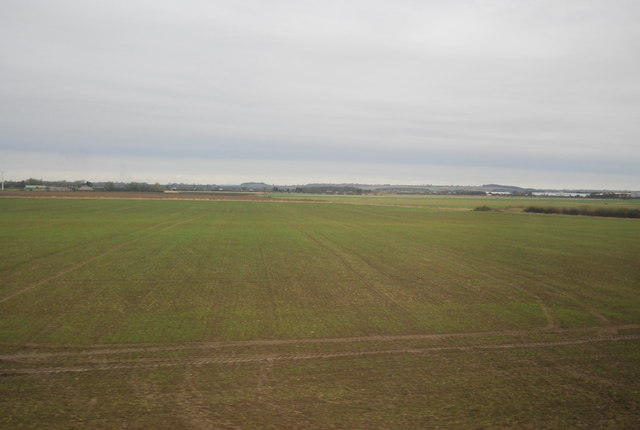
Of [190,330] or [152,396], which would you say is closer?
[152,396]

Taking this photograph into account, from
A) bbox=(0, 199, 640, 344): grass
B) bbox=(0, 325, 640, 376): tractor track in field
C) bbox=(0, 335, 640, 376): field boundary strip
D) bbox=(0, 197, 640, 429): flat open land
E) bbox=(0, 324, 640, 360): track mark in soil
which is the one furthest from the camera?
bbox=(0, 199, 640, 344): grass

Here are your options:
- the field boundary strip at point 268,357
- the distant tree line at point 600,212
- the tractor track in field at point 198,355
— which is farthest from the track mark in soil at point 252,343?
the distant tree line at point 600,212

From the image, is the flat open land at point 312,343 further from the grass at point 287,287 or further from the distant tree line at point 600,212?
the distant tree line at point 600,212

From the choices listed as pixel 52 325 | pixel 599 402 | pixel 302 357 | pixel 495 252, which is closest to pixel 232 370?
pixel 302 357

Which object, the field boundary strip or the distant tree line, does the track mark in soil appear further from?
the distant tree line

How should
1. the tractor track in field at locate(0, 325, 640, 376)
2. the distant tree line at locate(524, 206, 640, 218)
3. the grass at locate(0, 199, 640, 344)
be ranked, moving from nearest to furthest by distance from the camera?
the tractor track in field at locate(0, 325, 640, 376)
the grass at locate(0, 199, 640, 344)
the distant tree line at locate(524, 206, 640, 218)

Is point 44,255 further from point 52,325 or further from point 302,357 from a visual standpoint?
point 302,357

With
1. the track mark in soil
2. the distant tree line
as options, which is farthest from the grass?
the distant tree line
